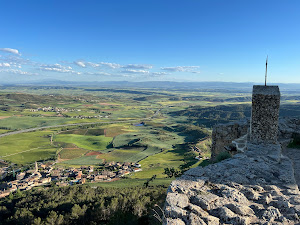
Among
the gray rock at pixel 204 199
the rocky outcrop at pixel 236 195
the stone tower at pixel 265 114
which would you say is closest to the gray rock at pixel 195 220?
the rocky outcrop at pixel 236 195

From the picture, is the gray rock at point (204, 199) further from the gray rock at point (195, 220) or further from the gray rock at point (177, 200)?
the gray rock at point (195, 220)

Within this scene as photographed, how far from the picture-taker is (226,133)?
35.7ft

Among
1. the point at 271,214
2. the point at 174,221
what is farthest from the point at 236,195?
the point at 174,221

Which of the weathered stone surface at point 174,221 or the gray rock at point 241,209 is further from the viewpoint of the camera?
the gray rock at point 241,209

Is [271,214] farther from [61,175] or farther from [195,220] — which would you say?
[61,175]

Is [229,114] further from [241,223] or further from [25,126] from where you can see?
[241,223]

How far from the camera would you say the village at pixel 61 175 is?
129ft

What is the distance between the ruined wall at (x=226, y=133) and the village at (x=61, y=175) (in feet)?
114

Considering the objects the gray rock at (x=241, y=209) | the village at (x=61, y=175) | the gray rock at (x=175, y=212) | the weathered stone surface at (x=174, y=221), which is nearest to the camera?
the weathered stone surface at (x=174, y=221)

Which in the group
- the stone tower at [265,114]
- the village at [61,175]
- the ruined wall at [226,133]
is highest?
the stone tower at [265,114]

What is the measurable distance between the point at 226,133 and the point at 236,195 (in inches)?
293

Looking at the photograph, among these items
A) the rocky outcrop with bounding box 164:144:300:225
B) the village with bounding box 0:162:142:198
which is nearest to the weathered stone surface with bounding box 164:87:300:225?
the rocky outcrop with bounding box 164:144:300:225

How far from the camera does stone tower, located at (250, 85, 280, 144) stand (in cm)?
711

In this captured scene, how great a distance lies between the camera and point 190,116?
125812 mm
